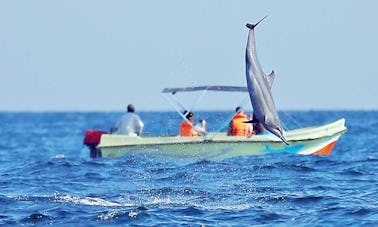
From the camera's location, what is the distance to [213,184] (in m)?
21.0

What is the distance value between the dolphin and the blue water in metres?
1.59

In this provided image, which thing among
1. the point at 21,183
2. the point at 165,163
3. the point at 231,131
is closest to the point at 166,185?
the point at 21,183

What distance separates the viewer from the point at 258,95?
15.3m

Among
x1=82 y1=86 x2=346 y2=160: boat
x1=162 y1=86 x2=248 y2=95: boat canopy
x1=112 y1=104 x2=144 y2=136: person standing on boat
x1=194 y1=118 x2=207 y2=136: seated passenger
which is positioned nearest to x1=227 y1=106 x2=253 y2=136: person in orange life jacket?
x1=82 y1=86 x2=346 y2=160: boat

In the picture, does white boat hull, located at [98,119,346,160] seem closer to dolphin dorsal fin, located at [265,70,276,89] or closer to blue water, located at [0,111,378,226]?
blue water, located at [0,111,378,226]

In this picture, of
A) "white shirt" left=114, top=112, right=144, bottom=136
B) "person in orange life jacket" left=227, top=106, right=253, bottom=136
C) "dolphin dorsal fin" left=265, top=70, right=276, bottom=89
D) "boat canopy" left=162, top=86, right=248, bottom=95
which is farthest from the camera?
"boat canopy" left=162, top=86, right=248, bottom=95

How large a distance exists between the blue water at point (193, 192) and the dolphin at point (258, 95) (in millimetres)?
1593

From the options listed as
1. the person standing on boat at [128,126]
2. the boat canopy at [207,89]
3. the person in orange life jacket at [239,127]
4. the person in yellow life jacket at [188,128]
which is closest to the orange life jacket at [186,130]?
the person in yellow life jacket at [188,128]

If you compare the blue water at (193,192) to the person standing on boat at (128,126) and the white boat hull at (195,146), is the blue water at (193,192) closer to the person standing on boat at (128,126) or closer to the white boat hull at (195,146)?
the white boat hull at (195,146)

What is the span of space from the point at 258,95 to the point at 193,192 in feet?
15.1

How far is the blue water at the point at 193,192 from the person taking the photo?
54.0 ft

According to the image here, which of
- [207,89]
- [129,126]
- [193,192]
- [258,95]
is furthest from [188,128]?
[258,95]

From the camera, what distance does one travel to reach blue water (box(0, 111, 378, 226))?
16469 millimetres

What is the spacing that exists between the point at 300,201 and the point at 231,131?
31.5 ft
